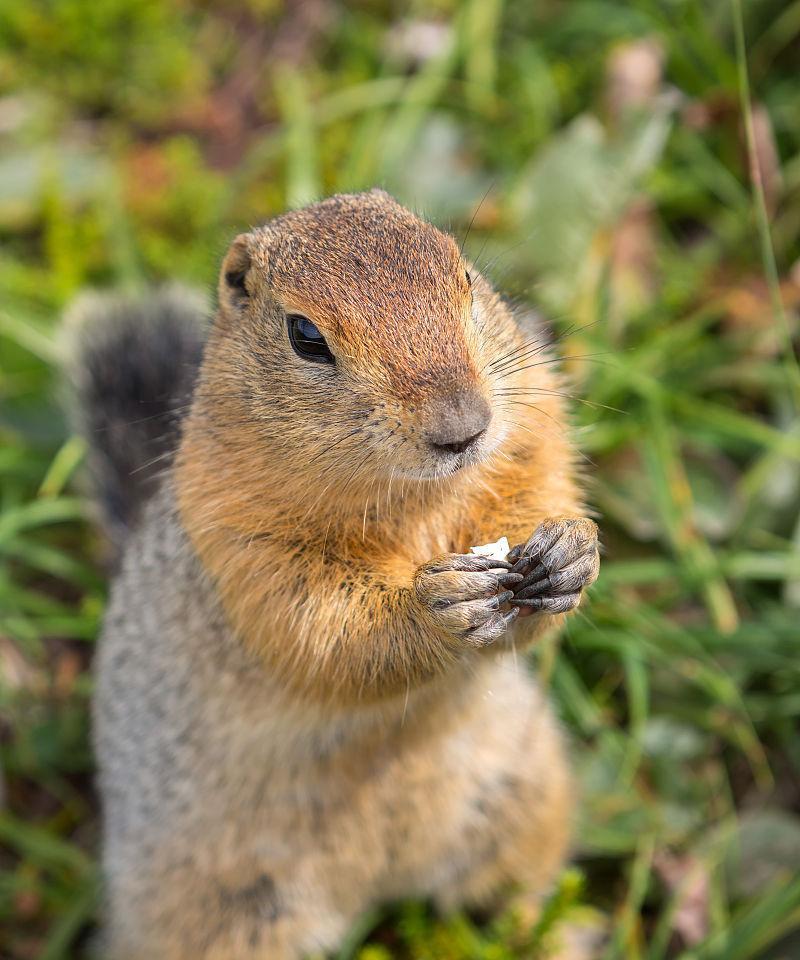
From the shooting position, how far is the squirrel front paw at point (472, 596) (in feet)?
8.82

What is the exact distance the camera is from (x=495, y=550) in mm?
2924

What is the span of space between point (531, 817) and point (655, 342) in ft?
6.99

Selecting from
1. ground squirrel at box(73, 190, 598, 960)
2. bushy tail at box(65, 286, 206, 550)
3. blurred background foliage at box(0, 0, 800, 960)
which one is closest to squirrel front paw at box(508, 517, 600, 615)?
ground squirrel at box(73, 190, 598, 960)

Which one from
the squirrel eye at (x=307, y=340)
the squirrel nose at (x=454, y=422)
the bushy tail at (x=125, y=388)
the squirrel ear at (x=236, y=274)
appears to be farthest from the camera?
the bushy tail at (x=125, y=388)

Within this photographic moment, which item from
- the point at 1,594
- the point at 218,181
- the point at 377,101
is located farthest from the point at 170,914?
the point at 377,101

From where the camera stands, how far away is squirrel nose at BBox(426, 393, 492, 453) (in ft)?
→ 8.30

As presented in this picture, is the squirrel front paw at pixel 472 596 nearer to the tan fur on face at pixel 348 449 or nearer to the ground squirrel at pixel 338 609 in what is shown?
the ground squirrel at pixel 338 609

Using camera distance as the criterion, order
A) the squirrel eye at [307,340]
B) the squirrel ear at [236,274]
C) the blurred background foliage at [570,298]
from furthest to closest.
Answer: the blurred background foliage at [570,298] → the squirrel ear at [236,274] → the squirrel eye at [307,340]

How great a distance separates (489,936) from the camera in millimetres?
4020

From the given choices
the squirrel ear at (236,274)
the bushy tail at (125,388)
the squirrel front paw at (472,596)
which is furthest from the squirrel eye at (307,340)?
the bushy tail at (125,388)

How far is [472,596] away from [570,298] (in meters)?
2.54

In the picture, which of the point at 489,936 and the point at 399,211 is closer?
the point at 399,211

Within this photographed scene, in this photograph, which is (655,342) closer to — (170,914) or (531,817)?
(531,817)

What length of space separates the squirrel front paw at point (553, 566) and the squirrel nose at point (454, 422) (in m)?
0.36
